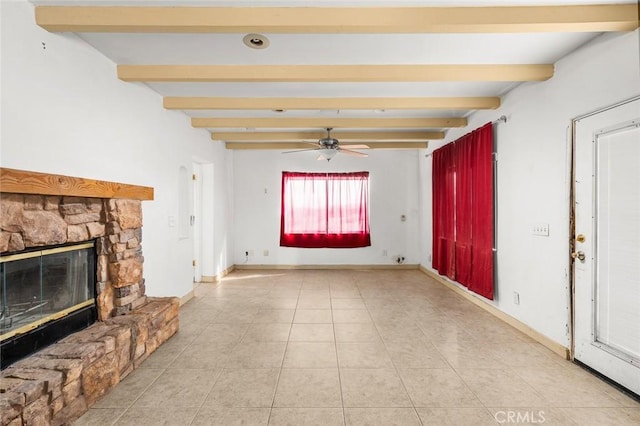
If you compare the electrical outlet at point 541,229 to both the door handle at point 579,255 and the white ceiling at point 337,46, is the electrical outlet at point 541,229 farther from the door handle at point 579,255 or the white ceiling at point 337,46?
the white ceiling at point 337,46

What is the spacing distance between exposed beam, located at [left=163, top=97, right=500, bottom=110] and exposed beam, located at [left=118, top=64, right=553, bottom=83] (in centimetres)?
74

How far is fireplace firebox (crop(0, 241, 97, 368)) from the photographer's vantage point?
5.75ft

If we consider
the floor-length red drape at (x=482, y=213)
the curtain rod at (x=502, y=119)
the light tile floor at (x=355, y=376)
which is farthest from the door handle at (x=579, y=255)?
the curtain rod at (x=502, y=119)

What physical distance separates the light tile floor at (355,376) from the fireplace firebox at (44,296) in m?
0.57

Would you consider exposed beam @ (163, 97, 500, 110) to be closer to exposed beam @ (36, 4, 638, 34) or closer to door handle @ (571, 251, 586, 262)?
exposed beam @ (36, 4, 638, 34)

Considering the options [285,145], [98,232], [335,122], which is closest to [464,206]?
[335,122]

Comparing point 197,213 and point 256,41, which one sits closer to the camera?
point 256,41

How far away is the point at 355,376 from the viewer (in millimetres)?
2309

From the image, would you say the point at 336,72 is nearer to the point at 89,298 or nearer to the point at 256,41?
the point at 256,41

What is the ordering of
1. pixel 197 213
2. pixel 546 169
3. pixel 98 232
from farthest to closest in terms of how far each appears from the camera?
pixel 197 213 < pixel 546 169 < pixel 98 232

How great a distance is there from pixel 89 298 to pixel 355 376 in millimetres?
2159

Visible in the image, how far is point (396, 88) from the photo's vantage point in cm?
328

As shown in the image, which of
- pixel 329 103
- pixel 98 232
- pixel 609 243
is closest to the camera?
pixel 609 243

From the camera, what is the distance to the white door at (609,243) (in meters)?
2.06
